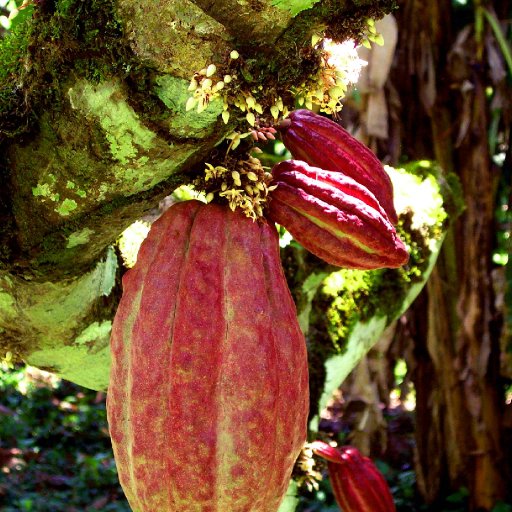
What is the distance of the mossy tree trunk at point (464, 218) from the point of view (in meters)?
3.07

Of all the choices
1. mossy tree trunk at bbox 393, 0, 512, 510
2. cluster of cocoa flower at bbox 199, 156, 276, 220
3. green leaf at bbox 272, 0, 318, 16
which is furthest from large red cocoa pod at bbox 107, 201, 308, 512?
mossy tree trunk at bbox 393, 0, 512, 510

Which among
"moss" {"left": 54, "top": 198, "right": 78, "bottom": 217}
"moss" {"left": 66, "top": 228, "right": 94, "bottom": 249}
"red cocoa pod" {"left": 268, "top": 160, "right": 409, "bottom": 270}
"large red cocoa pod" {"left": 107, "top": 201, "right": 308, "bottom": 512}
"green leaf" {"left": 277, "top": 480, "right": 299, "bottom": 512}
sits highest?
"moss" {"left": 54, "top": 198, "right": 78, "bottom": 217}

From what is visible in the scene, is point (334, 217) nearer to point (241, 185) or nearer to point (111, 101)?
point (241, 185)

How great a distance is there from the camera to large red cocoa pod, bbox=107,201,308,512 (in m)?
0.74

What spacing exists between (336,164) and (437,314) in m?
2.38

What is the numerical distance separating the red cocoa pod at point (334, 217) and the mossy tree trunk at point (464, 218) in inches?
92.4

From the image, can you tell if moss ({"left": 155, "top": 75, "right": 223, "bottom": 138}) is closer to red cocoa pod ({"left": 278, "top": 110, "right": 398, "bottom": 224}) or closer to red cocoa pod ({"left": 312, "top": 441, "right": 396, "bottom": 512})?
red cocoa pod ({"left": 278, "top": 110, "right": 398, "bottom": 224})

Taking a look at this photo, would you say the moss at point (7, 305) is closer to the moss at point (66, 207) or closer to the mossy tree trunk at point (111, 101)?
the mossy tree trunk at point (111, 101)

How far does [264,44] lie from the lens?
27.6 inches

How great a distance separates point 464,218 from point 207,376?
2.57 m

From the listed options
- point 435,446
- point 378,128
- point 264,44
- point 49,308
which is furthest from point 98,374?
point 435,446

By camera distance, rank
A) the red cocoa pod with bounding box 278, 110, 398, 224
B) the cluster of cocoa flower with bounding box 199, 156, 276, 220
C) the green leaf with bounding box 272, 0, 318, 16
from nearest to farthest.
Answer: the green leaf with bounding box 272, 0, 318, 16 < the cluster of cocoa flower with bounding box 199, 156, 276, 220 < the red cocoa pod with bounding box 278, 110, 398, 224

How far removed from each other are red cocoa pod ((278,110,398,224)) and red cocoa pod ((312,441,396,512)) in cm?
61

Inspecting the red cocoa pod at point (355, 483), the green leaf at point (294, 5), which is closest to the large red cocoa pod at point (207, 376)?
the green leaf at point (294, 5)
